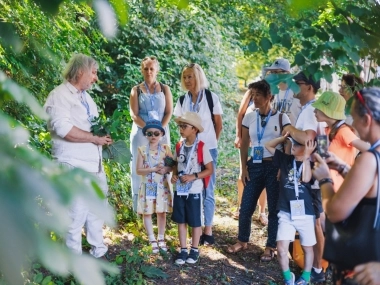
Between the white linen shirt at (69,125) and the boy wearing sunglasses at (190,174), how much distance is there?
1.03 m

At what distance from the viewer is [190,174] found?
→ 533 centimetres

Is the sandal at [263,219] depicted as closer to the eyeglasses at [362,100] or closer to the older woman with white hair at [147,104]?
the older woman with white hair at [147,104]

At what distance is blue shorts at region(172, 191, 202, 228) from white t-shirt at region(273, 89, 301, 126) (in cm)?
146

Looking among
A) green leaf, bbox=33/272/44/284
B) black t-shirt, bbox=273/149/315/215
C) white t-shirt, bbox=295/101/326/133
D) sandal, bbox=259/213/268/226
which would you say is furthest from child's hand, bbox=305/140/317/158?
sandal, bbox=259/213/268/226

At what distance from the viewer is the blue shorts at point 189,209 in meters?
5.39

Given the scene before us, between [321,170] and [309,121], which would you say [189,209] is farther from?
[321,170]

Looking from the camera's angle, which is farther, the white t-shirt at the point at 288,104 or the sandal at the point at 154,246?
the white t-shirt at the point at 288,104

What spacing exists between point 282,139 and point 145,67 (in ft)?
6.83

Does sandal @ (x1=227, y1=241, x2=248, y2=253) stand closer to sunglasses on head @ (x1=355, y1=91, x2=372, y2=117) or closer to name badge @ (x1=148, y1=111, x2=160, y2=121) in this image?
name badge @ (x1=148, y1=111, x2=160, y2=121)

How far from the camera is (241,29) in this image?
12523mm

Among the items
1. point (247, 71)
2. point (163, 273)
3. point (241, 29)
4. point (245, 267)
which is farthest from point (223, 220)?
point (247, 71)

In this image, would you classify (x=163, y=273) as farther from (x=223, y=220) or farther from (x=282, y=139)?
(x=223, y=220)

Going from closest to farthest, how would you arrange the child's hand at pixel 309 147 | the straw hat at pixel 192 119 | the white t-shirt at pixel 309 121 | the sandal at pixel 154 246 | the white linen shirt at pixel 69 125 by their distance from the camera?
1. the white linen shirt at pixel 69 125
2. the child's hand at pixel 309 147
3. the white t-shirt at pixel 309 121
4. the straw hat at pixel 192 119
5. the sandal at pixel 154 246

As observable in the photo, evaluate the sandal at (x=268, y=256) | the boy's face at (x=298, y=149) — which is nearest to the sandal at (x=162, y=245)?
the sandal at (x=268, y=256)
